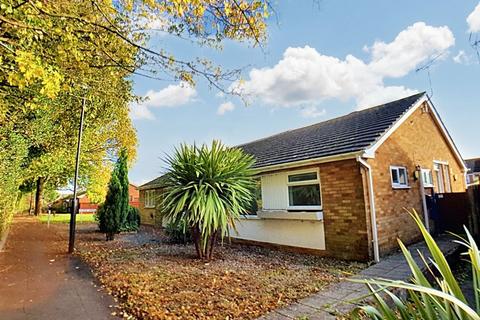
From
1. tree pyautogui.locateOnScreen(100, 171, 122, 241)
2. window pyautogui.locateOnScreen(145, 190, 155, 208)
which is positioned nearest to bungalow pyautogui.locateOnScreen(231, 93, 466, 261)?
tree pyautogui.locateOnScreen(100, 171, 122, 241)

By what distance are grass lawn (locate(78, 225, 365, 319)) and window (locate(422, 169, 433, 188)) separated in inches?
208

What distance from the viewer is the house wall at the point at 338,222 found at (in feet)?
25.1

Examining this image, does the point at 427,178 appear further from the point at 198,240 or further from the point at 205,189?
the point at 198,240

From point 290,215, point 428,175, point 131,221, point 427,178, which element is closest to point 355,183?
point 290,215

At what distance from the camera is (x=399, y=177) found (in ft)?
30.5

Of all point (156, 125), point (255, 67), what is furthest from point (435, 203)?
point (156, 125)

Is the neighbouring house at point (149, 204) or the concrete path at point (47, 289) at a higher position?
the neighbouring house at point (149, 204)

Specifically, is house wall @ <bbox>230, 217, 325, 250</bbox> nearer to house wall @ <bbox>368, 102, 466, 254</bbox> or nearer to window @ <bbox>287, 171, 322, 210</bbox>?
window @ <bbox>287, 171, 322, 210</bbox>

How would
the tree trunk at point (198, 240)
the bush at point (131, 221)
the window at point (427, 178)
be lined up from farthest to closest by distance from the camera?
the bush at point (131, 221)
the window at point (427, 178)
the tree trunk at point (198, 240)

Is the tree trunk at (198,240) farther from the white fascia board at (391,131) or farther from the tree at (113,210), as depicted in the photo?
the tree at (113,210)

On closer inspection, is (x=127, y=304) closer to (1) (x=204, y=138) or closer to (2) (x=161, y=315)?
(2) (x=161, y=315)

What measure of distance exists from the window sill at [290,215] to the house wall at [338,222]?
5.0 inches

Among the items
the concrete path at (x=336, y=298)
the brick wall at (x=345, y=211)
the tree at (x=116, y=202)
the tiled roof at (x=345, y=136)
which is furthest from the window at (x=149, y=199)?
the concrete path at (x=336, y=298)

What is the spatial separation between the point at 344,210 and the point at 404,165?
3.19 metres
